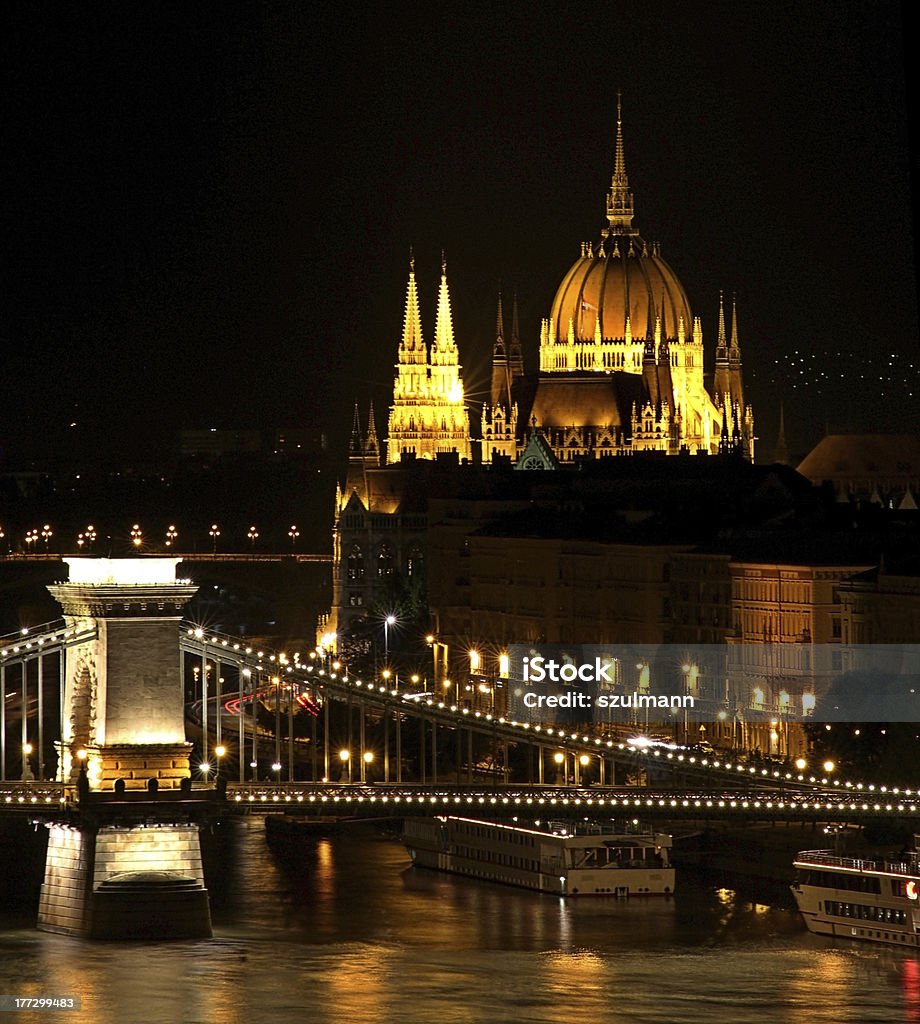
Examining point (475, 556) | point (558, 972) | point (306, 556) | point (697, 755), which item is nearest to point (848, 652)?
point (697, 755)

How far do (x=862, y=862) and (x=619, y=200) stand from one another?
70.7 m

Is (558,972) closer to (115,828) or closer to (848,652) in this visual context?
(115,828)

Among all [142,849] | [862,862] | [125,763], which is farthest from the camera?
[862,862]

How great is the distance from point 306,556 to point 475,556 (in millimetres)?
21112

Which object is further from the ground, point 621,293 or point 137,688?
point 621,293

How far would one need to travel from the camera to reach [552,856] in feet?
186

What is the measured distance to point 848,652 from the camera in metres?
74.3

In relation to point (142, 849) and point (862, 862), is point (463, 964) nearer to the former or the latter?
point (142, 849)

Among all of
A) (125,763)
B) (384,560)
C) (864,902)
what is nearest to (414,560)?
(384,560)

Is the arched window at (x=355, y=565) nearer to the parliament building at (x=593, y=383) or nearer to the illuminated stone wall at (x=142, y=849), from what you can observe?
the parliament building at (x=593, y=383)

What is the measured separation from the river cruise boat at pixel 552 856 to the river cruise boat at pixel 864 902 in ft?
12.4

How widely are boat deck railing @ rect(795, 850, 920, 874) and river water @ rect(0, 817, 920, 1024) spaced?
2.19 ft

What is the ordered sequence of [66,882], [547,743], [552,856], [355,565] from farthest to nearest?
[355,565]
[552,856]
[547,743]
[66,882]

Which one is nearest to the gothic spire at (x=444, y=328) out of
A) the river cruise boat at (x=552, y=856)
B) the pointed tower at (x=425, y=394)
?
the pointed tower at (x=425, y=394)
